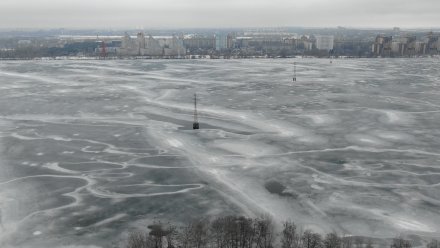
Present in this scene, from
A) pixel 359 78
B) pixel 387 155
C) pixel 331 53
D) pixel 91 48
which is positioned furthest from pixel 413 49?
pixel 387 155

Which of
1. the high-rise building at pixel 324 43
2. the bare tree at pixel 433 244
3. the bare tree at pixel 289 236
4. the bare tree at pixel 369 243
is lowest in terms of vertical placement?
the bare tree at pixel 369 243

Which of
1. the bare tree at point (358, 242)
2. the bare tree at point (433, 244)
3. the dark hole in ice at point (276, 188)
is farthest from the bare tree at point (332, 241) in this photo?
the dark hole in ice at point (276, 188)

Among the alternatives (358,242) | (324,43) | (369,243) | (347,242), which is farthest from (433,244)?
(324,43)

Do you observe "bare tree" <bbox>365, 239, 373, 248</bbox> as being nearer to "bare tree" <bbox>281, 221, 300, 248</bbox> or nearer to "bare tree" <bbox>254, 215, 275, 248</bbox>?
"bare tree" <bbox>281, 221, 300, 248</bbox>

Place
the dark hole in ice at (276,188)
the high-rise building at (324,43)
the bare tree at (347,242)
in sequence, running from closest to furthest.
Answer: the bare tree at (347,242) → the dark hole in ice at (276,188) → the high-rise building at (324,43)

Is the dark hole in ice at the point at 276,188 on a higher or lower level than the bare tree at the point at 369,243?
higher

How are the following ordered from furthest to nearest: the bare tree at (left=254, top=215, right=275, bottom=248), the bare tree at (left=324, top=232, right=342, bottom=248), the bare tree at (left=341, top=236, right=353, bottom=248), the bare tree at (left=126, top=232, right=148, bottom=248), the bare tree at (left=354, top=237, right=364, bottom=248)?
the bare tree at (left=354, top=237, right=364, bottom=248), the bare tree at (left=254, top=215, right=275, bottom=248), the bare tree at (left=341, top=236, right=353, bottom=248), the bare tree at (left=324, top=232, right=342, bottom=248), the bare tree at (left=126, top=232, right=148, bottom=248)

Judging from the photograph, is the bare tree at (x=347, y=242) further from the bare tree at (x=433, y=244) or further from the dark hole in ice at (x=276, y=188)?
the dark hole in ice at (x=276, y=188)

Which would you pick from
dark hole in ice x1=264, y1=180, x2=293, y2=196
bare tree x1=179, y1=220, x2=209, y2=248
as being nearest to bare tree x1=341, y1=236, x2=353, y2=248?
dark hole in ice x1=264, y1=180, x2=293, y2=196
